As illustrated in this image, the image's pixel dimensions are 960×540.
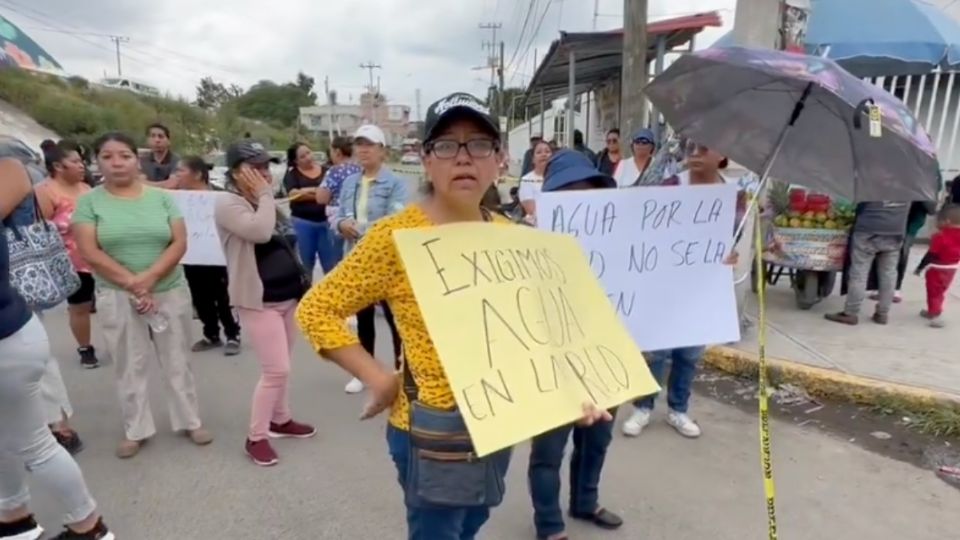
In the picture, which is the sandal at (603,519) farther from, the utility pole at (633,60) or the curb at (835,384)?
the utility pole at (633,60)

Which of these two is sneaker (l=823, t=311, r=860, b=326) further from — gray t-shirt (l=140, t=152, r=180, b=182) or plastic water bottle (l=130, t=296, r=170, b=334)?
gray t-shirt (l=140, t=152, r=180, b=182)

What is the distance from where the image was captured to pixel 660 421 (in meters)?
3.80

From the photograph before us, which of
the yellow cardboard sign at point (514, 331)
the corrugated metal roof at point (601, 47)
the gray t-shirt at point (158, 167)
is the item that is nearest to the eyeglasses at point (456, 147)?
the yellow cardboard sign at point (514, 331)

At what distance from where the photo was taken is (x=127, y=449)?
3396 millimetres

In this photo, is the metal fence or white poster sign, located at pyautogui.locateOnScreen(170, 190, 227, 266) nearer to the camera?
white poster sign, located at pyautogui.locateOnScreen(170, 190, 227, 266)

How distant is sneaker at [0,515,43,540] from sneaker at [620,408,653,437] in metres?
2.88

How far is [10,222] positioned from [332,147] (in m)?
4.10

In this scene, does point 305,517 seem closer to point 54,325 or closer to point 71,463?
point 71,463

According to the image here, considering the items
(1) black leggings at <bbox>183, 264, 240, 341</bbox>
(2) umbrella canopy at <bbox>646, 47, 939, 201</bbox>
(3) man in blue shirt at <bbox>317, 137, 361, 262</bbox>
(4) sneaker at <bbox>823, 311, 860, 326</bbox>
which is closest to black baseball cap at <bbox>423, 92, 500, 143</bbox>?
(2) umbrella canopy at <bbox>646, 47, 939, 201</bbox>

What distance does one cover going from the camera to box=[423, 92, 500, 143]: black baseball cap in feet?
4.83

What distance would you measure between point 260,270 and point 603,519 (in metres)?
2.08

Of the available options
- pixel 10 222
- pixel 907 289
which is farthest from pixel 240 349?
pixel 907 289

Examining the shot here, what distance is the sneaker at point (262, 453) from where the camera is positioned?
10.8 feet

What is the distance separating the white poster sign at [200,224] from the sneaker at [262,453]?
6.99 feet
